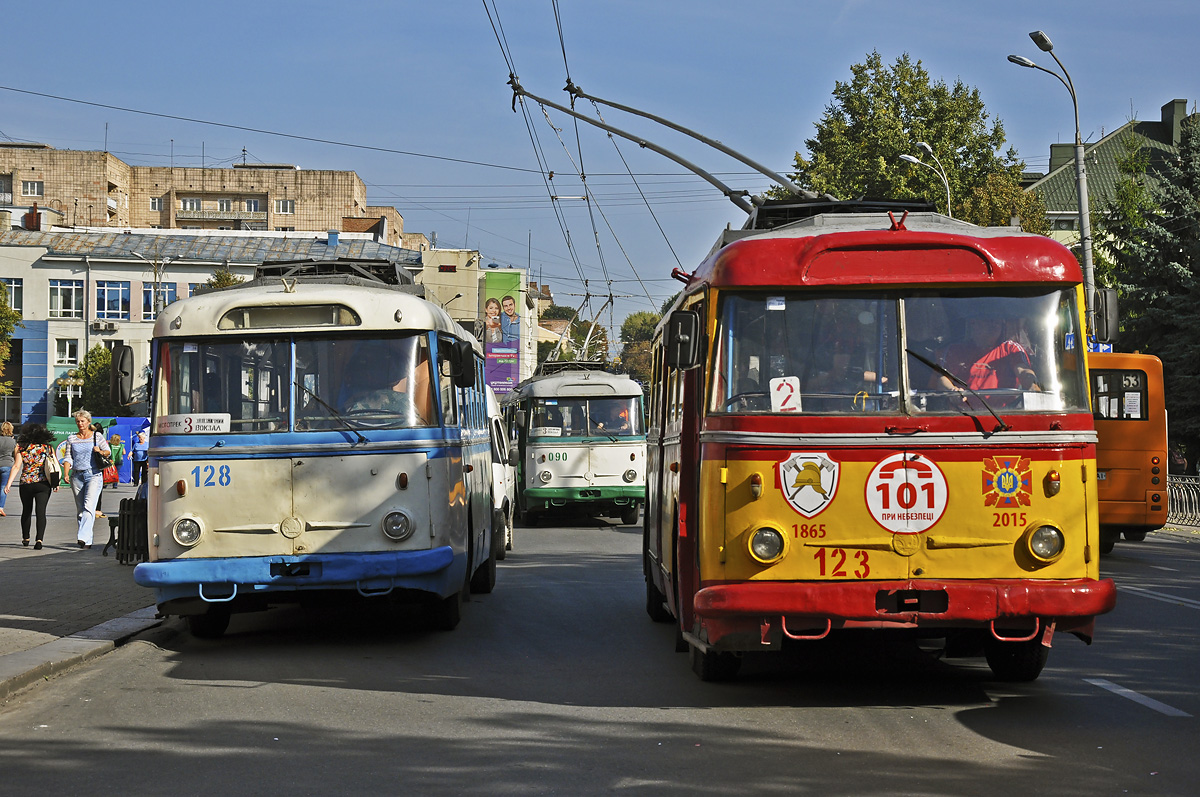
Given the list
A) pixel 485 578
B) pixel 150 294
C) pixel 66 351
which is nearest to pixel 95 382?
pixel 66 351

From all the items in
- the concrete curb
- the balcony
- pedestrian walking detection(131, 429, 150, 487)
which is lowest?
the concrete curb

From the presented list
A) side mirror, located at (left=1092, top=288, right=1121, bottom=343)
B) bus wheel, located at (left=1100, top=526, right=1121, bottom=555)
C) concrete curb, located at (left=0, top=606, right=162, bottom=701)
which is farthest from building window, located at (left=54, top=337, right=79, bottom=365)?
side mirror, located at (left=1092, top=288, right=1121, bottom=343)

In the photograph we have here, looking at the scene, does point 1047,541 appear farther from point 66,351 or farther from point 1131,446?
point 66,351

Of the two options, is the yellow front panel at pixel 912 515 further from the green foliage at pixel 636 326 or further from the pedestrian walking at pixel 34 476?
the green foliage at pixel 636 326

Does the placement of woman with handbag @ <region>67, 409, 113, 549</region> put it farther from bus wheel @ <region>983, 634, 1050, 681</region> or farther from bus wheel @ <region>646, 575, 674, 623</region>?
bus wheel @ <region>983, 634, 1050, 681</region>

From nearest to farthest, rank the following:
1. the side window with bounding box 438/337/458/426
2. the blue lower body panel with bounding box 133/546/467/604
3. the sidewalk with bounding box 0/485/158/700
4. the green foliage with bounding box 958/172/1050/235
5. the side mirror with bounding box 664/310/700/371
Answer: the side mirror with bounding box 664/310/700/371 < the sidewalk with bounding box 0/485/158/700 < the blue lower body panel with bounding box 133/546/467/604 < the side window with bounding box 438/337/458/426 < the green foliage with bounding box 958/172/1050/235

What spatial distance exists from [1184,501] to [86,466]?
19.5 meters

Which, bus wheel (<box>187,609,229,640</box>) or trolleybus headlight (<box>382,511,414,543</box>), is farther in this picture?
bus wheel (<box>187,609,229,640</box>)

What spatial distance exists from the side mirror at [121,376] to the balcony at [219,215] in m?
Result: 90.7

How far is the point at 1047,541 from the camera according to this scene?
24.7 ft

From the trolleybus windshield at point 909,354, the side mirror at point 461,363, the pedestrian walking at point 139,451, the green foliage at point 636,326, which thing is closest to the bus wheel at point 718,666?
the trolleybus windshield at point 909,354

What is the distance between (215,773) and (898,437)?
3.96 metres

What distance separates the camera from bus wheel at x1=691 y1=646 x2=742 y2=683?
8.59 meters

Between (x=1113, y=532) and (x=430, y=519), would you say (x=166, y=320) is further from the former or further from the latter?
(x=1113, y=532)
